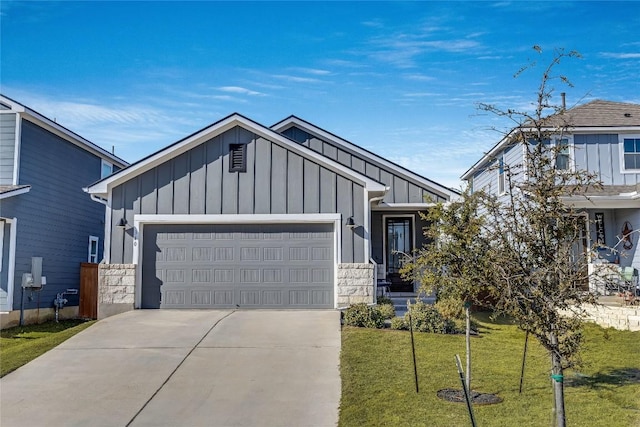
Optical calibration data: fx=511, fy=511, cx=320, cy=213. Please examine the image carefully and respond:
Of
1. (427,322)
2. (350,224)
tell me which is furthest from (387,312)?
(350,224)

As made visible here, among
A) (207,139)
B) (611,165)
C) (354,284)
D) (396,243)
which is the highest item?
(207,139)

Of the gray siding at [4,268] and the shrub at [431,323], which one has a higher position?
the gray siding at [4,268]

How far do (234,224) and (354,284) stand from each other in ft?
11.1

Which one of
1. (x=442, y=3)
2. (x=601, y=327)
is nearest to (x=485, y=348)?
(x=601, y=327)

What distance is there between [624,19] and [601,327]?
21.5 ft

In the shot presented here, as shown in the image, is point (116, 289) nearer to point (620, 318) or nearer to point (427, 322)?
point (427, 322)

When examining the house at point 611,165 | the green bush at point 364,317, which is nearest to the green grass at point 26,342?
the green bush at point 364,317

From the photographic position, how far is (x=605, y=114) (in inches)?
660

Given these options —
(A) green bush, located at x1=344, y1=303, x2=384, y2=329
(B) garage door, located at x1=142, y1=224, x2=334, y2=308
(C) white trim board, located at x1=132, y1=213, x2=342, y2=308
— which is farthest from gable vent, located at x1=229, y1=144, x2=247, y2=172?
(A) green bush, located at x1=344, y1=303, x2=384, y2=329

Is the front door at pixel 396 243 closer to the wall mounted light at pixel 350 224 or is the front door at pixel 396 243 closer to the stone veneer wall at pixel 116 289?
the wall mounted light at pixel 350 224

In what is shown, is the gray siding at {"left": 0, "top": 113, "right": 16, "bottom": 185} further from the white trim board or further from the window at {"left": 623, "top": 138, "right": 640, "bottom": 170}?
the window at {"left": 623, "top": 138, "right": 640, "bottom": 170}

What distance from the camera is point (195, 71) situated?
12.7 metres

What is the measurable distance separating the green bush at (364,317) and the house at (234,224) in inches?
53.5

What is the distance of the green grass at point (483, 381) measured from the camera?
6.07m
